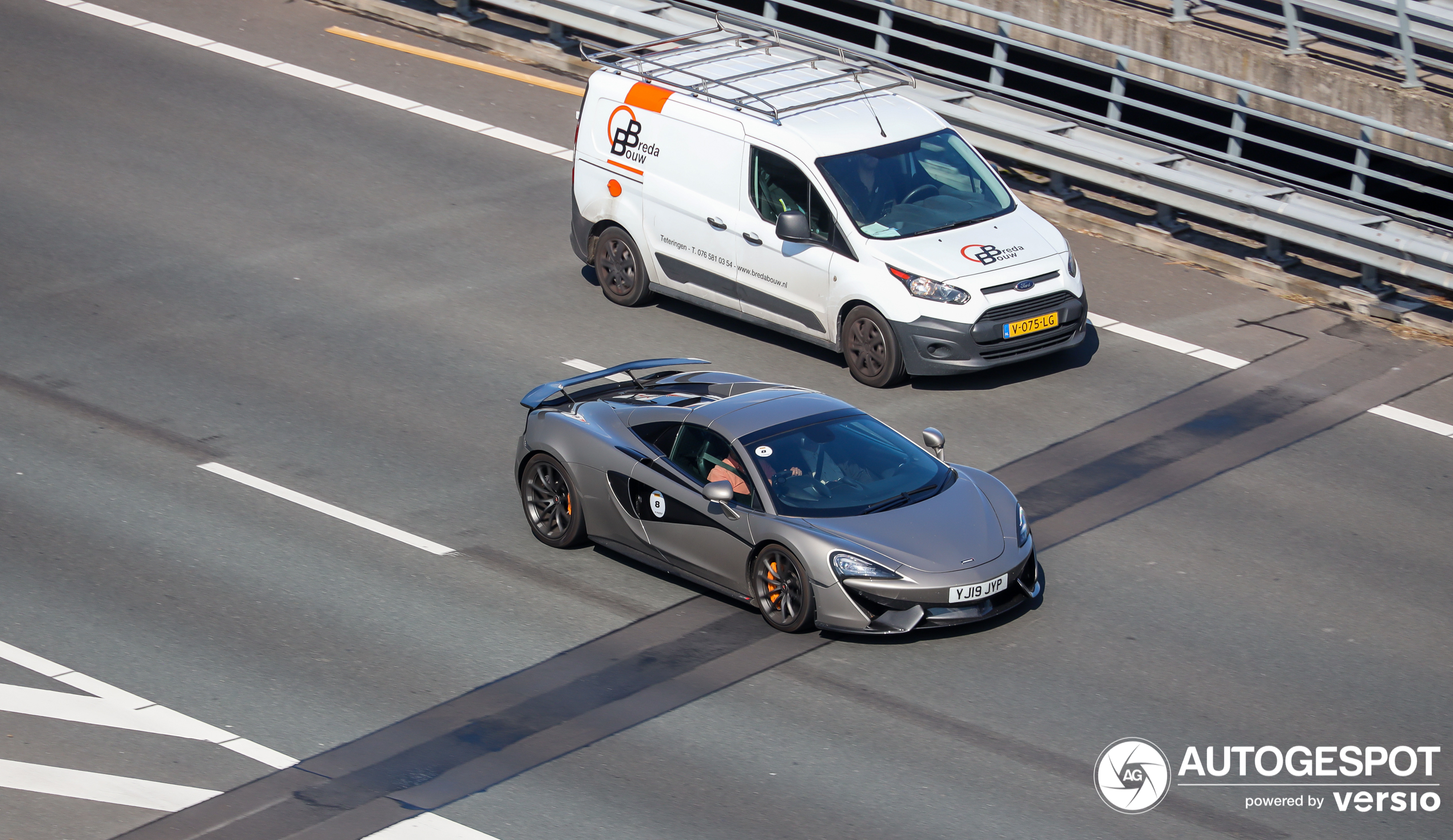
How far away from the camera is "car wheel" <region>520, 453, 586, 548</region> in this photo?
11719 mm

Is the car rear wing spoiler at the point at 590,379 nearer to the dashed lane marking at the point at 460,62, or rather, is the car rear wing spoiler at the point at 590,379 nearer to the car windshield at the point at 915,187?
the car windshield at the point at 915,187

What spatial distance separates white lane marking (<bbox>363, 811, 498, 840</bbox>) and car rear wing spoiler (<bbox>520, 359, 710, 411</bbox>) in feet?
12.3

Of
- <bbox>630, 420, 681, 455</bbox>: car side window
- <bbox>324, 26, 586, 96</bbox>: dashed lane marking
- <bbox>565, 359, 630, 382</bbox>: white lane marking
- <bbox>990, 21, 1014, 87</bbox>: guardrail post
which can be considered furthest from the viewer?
<bbox>324, 26, 586, 96</bbox>: dashed lane marking

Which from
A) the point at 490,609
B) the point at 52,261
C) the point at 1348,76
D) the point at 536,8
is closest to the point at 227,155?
the point at 52,261

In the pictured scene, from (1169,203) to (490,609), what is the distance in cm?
890

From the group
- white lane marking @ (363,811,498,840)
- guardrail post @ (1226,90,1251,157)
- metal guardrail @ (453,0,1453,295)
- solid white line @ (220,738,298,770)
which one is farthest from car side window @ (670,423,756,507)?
guardrail post @ (1226,90,1251,157)

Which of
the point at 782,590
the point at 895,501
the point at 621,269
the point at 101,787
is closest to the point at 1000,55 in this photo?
the point at 621,269

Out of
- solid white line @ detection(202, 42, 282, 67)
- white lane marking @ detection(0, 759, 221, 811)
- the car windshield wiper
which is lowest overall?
white lane marking @ detection(0, 759, 221, 811)

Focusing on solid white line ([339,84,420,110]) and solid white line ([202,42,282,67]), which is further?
solid white line ([202,42,282,67])

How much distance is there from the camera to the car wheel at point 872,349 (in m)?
14.2

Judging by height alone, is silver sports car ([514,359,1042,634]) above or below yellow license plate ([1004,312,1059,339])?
below

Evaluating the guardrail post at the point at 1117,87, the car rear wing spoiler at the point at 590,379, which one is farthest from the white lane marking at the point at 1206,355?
the guardrail post at the point at 1117,87

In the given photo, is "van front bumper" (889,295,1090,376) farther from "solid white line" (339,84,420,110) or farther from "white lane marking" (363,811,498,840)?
"solid white line" (339,84,420,110)

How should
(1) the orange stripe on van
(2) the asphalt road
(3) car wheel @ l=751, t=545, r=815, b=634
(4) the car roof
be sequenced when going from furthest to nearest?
(1) the orange stripe on van
(4) the car roof
(3) car wheel @ l=751, t=545, r=815, b=634
(2) the asphalt road
